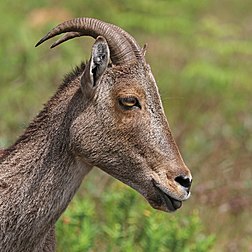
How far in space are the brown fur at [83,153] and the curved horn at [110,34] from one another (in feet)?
0.23

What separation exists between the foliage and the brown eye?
135cm

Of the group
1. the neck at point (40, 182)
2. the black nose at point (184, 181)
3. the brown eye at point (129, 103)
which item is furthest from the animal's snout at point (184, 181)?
the neck at point (40, 182)

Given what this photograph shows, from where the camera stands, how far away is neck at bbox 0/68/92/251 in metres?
5.52

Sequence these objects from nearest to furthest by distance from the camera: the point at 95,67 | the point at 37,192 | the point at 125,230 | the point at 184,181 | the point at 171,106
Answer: the point at 184,181 < the point at 95,67 < the point at 37,192 < the point at 125,230 < the point at 171,106

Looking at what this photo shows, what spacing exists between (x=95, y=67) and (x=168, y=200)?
3.01 feet

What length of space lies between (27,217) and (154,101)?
106 cm

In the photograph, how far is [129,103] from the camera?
5.39m

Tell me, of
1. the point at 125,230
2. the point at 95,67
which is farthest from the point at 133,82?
the point at 125,230

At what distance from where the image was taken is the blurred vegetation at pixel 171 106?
6.93 m

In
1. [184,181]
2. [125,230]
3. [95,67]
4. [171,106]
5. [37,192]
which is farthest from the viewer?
[171,106]

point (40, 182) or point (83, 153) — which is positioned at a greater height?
point (83, 153)

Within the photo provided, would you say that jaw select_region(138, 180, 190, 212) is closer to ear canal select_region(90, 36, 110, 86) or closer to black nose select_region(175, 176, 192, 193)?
black nose select_region(175, 176, 192, 193)

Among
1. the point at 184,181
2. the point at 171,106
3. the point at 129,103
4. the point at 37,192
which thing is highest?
the point at 129,103

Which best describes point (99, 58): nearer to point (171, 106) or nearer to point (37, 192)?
point (37, 192)
